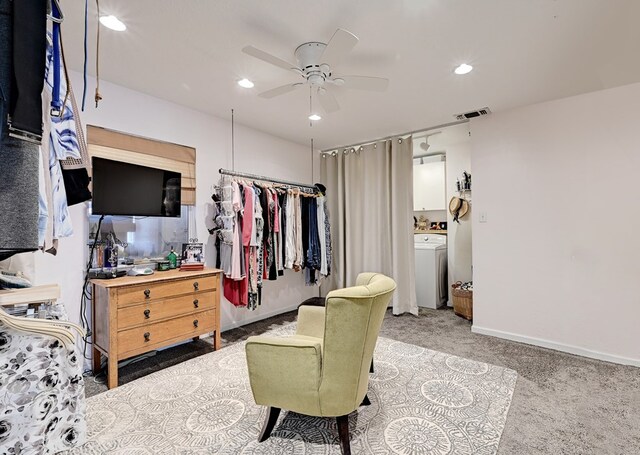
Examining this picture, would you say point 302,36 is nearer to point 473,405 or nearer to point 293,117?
point 293,117

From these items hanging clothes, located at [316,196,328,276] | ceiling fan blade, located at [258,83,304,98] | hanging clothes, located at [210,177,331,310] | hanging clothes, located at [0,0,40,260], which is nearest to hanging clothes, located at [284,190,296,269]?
hanging clothes, located at [210,177,331,310]

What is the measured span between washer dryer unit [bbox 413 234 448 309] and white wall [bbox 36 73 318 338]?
160 centimetres

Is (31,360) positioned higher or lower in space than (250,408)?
higher

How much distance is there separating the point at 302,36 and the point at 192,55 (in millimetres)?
828

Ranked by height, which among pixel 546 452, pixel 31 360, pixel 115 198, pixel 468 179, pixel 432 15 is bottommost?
pixel 546 452

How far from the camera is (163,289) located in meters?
2.48

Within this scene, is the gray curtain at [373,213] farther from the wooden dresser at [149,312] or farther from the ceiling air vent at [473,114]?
the wooden dresser at [149,312]

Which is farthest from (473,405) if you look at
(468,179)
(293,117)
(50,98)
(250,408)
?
(468,179)

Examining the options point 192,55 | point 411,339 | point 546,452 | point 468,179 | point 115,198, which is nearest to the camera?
point 546,452

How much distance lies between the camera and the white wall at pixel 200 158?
2434mm

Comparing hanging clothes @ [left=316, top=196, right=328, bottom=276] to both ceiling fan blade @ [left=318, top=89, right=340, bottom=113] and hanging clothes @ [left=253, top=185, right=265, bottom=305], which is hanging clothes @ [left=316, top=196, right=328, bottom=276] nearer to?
hanging clothes @ [left=253, top=185, right=265, bottom=305]

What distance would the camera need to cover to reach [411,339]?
3.22 m

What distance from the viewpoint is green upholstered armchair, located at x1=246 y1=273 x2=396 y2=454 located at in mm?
1459

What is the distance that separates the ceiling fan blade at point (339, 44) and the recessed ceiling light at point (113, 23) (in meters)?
1.23
